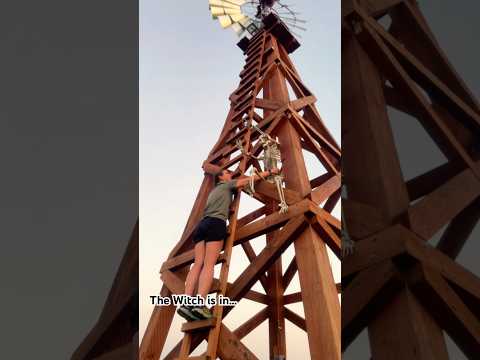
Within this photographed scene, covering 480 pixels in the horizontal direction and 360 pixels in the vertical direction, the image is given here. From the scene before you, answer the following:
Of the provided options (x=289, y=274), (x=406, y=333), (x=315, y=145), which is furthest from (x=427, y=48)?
(x=289, y=274)

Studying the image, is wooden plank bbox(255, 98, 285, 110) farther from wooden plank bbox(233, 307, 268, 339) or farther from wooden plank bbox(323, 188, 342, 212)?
wooden plank bbox(233, 307, 268, 339)

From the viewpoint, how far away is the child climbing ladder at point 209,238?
1924mm

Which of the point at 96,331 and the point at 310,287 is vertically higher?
the point at 96,331

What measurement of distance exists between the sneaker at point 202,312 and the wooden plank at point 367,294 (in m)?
0.62

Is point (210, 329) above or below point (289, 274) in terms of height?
above

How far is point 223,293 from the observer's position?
6.75 ft

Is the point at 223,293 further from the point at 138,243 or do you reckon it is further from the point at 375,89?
the point at 375,89

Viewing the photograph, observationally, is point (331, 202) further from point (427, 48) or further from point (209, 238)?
point (427, 48)

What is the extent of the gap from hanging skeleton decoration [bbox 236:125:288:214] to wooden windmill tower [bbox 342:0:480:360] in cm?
73

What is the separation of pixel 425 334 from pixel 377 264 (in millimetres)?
264

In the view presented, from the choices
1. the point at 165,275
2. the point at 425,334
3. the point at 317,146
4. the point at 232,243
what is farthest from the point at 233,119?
the point at 425,334

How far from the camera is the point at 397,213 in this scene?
5.23 feet

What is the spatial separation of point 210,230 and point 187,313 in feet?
1.85

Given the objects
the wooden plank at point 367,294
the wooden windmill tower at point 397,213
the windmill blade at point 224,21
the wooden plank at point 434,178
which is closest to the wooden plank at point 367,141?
the wooden windmill tower at point 397,213
